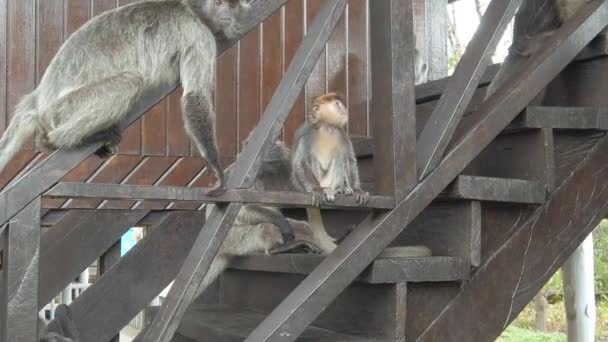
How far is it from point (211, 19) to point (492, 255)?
56.5 inches

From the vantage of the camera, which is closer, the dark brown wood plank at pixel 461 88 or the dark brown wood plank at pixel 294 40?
the dark brown wood plank at pixel 461 88

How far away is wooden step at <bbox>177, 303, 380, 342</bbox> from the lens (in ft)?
10.0

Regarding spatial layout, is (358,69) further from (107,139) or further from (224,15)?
(107,139)

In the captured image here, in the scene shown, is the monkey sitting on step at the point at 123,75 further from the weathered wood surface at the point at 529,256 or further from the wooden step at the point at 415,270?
the weathered wood surface at the point at 529,256

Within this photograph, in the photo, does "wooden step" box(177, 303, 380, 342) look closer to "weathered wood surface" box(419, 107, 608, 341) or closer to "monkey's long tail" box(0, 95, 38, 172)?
"weathered wood surface" box(419, 107, 608, 341)

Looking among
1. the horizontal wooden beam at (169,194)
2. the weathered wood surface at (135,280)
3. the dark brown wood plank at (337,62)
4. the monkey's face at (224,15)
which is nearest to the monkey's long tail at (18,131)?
the horizontal wooden beam at (169,194)

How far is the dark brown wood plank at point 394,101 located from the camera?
295 centimetres

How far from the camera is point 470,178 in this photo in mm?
2988

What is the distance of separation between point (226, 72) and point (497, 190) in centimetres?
222

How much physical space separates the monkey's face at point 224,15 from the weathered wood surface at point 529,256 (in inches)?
52.9

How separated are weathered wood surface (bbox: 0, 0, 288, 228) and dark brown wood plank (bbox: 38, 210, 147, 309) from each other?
187 cm

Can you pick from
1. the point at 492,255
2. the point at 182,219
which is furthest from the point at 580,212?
the point at 182,219

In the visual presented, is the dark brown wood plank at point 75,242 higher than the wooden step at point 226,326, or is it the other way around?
the dark brown wood plank at point 75,242

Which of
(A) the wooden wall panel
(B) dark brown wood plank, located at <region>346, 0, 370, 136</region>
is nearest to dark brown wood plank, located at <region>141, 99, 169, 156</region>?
(A) the wooden wall panel
